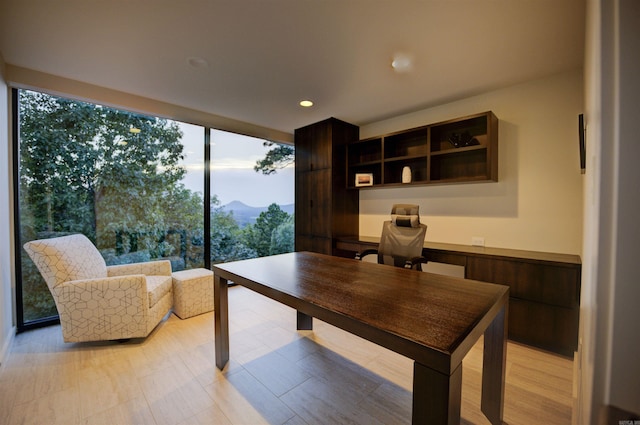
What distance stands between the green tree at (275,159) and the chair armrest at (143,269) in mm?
2009

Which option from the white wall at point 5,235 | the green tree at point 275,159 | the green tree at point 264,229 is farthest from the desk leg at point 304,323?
the green tree at point 275,159

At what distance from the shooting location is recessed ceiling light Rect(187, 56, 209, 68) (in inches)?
87.1

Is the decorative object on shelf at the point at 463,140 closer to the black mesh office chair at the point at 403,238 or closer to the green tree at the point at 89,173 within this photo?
the black mesh office chair at the point at 403,238

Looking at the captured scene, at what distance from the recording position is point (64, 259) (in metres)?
2.19

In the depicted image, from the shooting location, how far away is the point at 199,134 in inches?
141

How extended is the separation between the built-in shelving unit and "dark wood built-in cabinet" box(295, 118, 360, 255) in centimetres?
24

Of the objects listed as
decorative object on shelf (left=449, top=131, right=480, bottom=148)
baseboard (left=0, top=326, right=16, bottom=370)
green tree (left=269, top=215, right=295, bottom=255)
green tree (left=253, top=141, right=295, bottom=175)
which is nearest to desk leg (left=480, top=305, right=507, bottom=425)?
decorative object on shelf (left=449, top=131, right=480, bottom=148)

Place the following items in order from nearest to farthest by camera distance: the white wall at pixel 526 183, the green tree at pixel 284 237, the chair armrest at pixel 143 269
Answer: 1. the white wall at pixel 526 183
2. the chair armrest at pixel 143 269
3. the green tree at pixel 284 237

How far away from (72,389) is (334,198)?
3047 millimetres

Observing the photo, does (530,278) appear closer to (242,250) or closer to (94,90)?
(242,250)

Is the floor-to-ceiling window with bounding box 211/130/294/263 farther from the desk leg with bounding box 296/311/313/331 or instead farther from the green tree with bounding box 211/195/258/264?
the desk leg with bounding box 296/311/313/331

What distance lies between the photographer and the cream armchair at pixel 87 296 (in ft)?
6.97

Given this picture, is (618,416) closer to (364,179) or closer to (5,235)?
(364,179)

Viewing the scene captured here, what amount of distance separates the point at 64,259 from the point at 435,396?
2866mm
